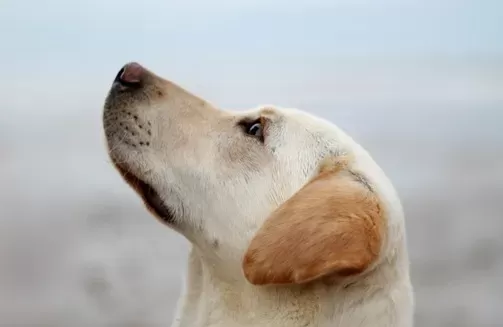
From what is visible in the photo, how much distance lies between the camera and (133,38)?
1.45 metres

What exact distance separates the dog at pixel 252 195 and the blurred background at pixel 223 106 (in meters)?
0.44

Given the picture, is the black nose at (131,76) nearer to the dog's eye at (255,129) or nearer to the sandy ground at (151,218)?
the dog's eye at (255,129)

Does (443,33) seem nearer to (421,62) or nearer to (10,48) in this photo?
(421,62)

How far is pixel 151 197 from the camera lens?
980mm

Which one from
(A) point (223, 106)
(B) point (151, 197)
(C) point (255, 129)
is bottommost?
(B) point (151, 197)

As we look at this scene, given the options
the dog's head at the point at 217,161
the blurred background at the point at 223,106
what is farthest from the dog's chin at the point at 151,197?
the blurred background at the point at 223,106

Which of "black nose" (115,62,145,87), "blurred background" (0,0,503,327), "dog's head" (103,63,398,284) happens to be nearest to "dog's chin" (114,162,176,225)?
"dog's head" (103,63,398,284)

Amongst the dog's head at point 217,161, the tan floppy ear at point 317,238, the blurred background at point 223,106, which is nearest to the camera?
the tan floppy ear at point 317,238

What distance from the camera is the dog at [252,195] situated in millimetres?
886

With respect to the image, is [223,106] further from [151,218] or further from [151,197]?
[151,197]

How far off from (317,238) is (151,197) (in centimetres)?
25

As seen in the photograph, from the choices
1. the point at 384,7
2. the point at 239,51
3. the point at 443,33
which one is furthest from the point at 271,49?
the point at 443,33

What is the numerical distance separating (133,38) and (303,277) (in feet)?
2.53

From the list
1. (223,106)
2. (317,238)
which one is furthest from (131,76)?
(223,106)
